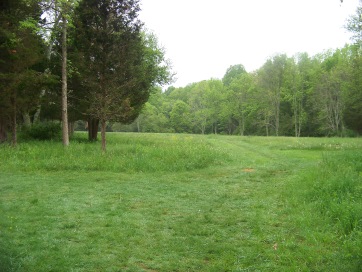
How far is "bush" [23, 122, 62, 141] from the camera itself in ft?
77.8

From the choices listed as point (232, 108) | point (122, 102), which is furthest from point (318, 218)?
point (232, 108)

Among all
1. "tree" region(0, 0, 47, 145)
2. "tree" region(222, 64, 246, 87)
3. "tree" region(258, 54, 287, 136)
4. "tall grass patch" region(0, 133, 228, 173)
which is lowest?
"tall grass patch" region(0, 133, 228, 173)

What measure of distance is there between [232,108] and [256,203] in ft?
193

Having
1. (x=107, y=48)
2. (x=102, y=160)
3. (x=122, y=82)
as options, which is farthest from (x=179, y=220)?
(x=122, y=82)

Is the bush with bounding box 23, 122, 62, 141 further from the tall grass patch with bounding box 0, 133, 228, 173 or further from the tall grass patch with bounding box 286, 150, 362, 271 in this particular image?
the tall grass patch with bounding box 286, 150, 362, 271

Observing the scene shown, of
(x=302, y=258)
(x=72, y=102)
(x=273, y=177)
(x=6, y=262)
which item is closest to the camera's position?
(x=6, y=262)

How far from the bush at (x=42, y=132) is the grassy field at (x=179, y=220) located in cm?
1269

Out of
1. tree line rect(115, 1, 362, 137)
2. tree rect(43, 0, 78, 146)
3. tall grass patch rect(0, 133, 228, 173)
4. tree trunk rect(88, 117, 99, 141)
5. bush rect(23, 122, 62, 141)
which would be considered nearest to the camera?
tall grass patch rect(0, 133, 228, 173)

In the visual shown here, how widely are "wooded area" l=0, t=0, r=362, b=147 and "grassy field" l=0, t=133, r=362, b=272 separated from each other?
14.4 ft

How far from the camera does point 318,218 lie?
5.96m

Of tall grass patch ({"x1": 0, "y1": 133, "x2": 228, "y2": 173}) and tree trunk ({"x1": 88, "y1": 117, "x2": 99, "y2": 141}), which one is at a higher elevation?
tree trunk ({"x1": 88, "y1": 117, "x2": 99, "y2": 141})

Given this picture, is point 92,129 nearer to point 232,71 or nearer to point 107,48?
point 107,48

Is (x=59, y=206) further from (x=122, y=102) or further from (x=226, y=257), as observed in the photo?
(x=122, y=102)

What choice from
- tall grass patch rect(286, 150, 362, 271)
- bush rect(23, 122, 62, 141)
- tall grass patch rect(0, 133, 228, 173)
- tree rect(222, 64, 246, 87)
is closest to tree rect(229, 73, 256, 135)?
tree rect(222, 64, 246, 87)
